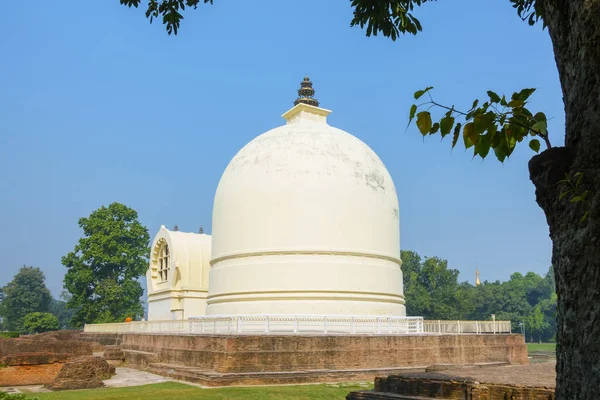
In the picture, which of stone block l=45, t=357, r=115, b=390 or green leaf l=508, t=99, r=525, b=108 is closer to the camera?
green leaf l=508, t=99, r=525, b=108

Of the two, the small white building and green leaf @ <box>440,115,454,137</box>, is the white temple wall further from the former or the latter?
green leaf @ <box>440,115,454,137</box>

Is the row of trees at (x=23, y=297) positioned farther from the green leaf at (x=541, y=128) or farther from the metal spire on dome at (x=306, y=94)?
the green leaf at (x=541, y=128)

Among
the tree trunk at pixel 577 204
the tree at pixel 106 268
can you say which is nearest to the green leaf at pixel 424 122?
the tree trunk at pixel 577 204

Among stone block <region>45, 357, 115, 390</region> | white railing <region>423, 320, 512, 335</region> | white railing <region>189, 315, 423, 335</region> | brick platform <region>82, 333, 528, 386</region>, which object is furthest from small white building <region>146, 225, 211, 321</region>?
stone block <region>45, 357, 115, 390</region>

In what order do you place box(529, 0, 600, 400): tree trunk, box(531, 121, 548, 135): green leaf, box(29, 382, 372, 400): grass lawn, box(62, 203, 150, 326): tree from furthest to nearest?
box(62, 203, 150, 326): tree < box(29, 382, 372, 400): grass lawn < box(531, 121, 548, 135): green leaf < box(529, 0, 600, 400): tree trunk

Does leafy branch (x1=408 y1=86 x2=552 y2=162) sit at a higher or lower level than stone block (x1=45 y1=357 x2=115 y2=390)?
higher

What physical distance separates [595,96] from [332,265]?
16.4 m

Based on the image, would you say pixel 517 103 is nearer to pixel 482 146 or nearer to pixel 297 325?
pixel 482 146

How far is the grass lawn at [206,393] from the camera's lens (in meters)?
10.3

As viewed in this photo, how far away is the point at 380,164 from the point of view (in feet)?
69.0

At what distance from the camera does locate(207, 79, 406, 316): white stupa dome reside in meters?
18.0

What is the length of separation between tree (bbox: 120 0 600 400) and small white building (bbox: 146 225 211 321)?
82.2 feet

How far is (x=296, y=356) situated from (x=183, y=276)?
14.1 metres

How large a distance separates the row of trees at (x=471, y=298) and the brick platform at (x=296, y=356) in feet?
102
